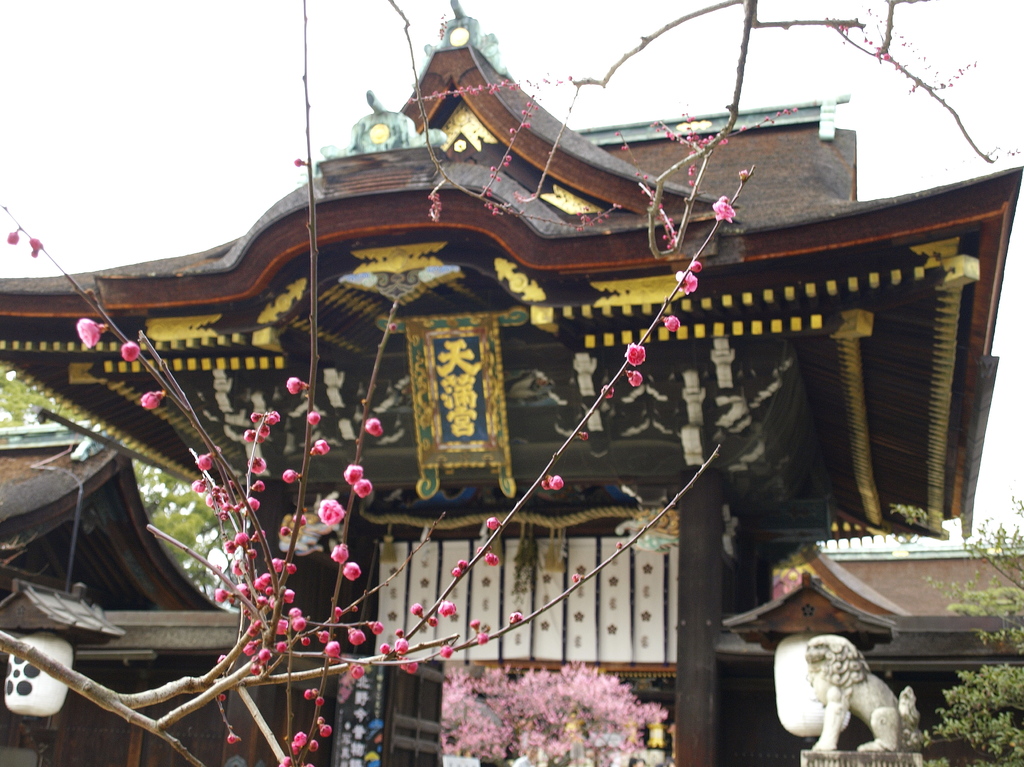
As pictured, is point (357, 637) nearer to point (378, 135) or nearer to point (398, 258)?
point (398, 258)

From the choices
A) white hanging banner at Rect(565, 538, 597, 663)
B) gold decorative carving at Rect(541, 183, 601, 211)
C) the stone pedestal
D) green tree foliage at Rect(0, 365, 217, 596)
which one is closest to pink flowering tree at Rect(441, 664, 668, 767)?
green tree foliage at Rect(0, 365, 217, 596)

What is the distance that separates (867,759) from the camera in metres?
5.70

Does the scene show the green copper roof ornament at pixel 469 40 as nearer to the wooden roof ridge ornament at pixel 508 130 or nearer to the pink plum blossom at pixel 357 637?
the wooden roof ridge ornament at pixel 508 130

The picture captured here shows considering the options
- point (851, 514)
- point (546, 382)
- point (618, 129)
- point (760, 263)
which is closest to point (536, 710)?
point (851, 514)

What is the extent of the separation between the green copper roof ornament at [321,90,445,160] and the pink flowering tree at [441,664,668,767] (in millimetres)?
17296

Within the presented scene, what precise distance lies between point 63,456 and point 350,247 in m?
4.81

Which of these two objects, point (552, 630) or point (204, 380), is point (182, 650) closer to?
point (204, 380)

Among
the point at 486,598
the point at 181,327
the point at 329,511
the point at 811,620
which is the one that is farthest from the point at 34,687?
the point at 329,511

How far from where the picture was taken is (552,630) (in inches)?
367

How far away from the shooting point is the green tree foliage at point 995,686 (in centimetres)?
620

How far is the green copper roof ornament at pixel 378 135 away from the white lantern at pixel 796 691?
4.38 m

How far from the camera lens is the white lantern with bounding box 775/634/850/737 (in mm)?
6418

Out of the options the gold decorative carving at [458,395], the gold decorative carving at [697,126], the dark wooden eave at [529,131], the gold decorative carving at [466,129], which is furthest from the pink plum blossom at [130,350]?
the gold decorative carving at [697,126]

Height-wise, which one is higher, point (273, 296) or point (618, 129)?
point (618, 129)
